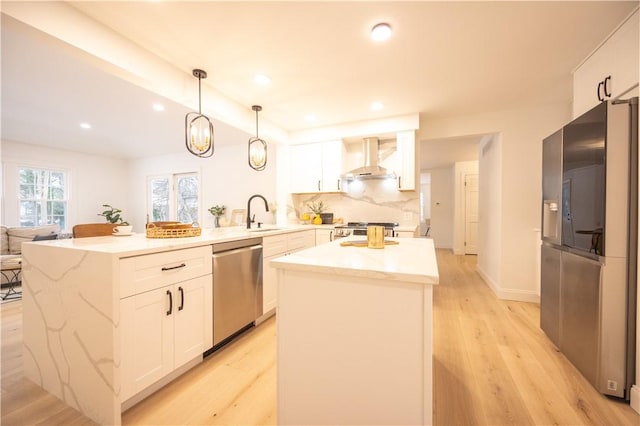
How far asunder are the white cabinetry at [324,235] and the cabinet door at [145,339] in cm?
220

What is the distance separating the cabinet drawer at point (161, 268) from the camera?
1.34 metres

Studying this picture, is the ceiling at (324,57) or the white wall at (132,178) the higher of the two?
the ceiling at (324,57)

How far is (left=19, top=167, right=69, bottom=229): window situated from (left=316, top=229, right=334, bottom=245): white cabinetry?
18.6ft

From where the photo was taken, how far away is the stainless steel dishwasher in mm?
1930

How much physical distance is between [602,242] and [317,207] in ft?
10.6

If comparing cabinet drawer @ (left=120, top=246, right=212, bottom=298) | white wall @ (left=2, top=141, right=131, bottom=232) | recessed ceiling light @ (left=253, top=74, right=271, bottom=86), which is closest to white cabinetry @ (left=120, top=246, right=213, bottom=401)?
cabinet drawer @ (left=120, top=246, right=212, bottom=298)

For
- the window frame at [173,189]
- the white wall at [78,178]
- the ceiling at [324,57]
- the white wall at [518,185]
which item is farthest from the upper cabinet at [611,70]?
the white wall at [78,178]

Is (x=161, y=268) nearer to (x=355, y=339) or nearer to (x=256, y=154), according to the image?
(x=355, y=339)

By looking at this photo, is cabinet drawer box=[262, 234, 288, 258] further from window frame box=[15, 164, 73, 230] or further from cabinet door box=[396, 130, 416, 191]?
window frame box=[15, 164, 73, 230]

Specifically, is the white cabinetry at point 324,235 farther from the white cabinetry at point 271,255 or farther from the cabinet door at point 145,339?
the cabinet door at point 145,339

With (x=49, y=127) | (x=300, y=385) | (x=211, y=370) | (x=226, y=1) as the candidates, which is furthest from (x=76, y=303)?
(x=49, y=127)

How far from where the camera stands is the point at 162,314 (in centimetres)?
152

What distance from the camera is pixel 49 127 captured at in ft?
12.8

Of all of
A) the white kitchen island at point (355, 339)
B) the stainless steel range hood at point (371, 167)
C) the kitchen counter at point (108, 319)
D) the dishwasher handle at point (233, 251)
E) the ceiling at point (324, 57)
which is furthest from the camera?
the stainless steel range hood at point (371, 167)
